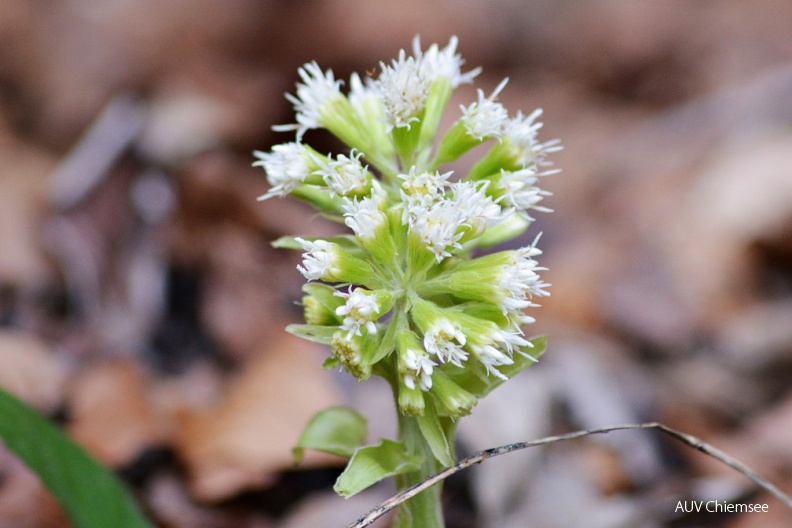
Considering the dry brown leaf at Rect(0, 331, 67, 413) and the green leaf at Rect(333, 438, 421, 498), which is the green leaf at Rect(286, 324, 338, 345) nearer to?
the green leaf at Rect(333, 438, 421, 498)

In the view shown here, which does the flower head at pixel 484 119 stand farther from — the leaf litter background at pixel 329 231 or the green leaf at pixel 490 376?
the leaf litter background at pixel 329 231

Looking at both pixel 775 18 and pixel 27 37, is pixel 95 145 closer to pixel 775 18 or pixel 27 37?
pixel 27 37

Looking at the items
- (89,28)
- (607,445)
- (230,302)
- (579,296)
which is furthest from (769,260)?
(89,28)

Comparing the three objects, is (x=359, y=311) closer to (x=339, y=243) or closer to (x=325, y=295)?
(x=325, y=295)

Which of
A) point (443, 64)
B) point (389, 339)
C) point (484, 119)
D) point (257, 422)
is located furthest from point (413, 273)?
point (257, 422)

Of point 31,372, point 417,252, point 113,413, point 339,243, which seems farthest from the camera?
point 31,372

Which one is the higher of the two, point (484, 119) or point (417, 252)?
point (484, 119)

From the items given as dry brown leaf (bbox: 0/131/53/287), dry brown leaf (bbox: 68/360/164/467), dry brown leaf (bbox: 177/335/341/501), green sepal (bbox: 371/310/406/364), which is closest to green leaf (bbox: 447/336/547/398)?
green sepal (bbox: 371/310/406/364)
